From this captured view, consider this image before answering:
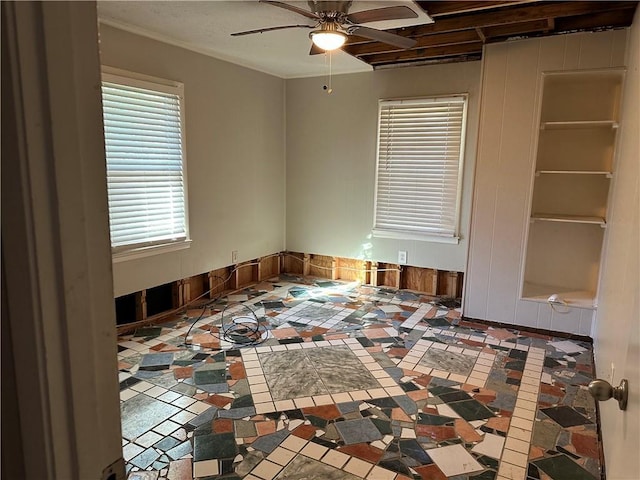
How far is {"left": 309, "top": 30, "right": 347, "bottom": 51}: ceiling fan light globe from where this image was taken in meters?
2.67

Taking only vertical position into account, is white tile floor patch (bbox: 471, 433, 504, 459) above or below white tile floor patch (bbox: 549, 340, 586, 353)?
below

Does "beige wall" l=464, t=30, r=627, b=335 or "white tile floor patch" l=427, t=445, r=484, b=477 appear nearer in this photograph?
"white tile floor patch" l=427, t=445, r=484, b=477

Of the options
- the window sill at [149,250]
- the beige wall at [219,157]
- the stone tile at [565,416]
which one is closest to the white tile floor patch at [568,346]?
the stone tile at [565,416]

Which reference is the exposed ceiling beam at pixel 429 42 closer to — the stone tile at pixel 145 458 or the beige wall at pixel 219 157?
the beige wall at pixel 219 157

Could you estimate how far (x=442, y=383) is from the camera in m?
2.82

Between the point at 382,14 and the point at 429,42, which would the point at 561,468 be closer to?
the point at 382,14

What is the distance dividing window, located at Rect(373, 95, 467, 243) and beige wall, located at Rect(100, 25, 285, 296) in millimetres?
1298

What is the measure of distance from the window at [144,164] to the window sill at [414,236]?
2161mm

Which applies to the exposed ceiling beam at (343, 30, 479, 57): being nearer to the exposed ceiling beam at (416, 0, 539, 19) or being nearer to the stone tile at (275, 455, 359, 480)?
the exposed ceiling beam at (416, 0, 539, 19)

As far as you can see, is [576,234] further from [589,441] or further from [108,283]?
[108,283]

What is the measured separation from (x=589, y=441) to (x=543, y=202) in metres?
2.25

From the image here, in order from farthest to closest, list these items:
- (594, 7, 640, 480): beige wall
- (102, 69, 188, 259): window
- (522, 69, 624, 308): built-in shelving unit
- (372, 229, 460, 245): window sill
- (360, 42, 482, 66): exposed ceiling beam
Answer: (372, 229, 460, 245): window sill < (360, 42, 482, 66): exposed ceiling beam < (522, 69, 624, 308): built-in shelving unit < (102, 69, 188, 259): window < (594, 7, 640, 480): beige wall

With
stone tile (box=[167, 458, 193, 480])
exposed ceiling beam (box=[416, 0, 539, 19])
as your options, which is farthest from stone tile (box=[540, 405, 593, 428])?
exposed ceiling beam (box=[416, 0, 539, 19])

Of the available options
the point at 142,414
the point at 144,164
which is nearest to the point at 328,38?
the point at 144,164
